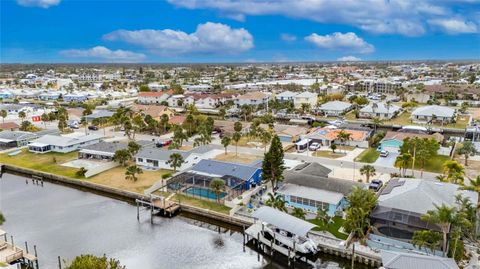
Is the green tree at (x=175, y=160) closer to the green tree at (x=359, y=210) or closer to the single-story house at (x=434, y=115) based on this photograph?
the green tree at (x=359, y=210)

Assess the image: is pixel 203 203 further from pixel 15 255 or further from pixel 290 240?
pixel 15 255

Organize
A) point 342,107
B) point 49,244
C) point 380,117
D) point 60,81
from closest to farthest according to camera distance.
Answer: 1. point 49,244
2. point 380,117
3. point 342,107
4. point 60,81

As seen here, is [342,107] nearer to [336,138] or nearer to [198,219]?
A: [336,138]

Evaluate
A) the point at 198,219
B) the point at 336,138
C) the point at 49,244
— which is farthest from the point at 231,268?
the point at 336,138

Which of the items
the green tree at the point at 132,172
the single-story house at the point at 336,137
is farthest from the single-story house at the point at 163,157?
the single-story house at the point at 336,137

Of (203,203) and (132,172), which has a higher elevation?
(132,172)

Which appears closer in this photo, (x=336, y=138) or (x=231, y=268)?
(x=231, y=268)

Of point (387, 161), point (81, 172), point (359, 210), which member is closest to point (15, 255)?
point (81, 172)
